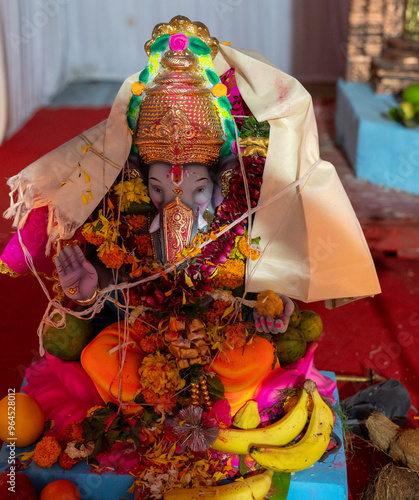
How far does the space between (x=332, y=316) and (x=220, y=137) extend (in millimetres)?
1546

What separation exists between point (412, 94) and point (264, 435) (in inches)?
112

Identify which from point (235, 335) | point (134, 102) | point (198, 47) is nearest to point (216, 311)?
point (235, 335)

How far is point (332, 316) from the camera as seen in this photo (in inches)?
A: 117

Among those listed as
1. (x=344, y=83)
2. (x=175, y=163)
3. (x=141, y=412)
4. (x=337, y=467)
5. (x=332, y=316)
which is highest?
(x=175, y=163)

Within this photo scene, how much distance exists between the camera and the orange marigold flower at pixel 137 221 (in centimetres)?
181

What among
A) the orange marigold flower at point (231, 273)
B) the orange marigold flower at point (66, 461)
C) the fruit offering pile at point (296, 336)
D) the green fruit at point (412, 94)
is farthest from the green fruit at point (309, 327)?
the green fruit at point (412, 94)

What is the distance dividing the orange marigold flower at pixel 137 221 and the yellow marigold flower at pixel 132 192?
3cm

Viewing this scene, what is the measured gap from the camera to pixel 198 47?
1674 millimetres

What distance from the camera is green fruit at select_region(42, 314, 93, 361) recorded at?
6.05 feet

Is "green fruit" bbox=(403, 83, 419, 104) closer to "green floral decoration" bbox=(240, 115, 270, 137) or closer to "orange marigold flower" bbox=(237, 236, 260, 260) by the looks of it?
"green floral decoration" bbox=(240, 115, 270, 137)

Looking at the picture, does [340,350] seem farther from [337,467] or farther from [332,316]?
[337,467]

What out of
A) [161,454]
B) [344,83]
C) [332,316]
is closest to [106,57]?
[344,83]

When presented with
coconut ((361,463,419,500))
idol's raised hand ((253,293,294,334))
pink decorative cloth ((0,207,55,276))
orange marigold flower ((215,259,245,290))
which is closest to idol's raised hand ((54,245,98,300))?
pink decorative cloth ((0,207,55,276))

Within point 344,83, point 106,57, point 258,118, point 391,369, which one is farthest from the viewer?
point 106,57
